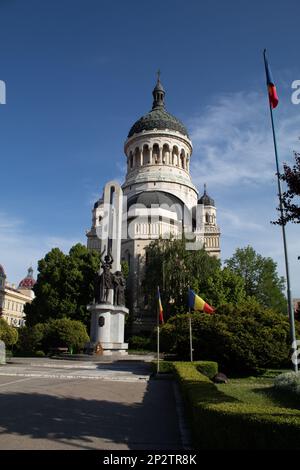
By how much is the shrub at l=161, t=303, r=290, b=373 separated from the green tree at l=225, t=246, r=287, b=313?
25.6 m

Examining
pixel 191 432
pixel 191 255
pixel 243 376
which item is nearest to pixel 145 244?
pixel 191 255

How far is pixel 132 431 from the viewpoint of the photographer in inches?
273

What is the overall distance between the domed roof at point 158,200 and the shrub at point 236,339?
3366 cm

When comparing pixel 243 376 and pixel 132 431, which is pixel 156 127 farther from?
pixel 132 431

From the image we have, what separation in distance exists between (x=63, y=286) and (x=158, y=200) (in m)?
19.4

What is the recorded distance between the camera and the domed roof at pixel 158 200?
54.2 meters

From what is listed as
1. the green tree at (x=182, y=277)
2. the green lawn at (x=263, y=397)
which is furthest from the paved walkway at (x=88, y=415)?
the green tree at (x=182, y=277)

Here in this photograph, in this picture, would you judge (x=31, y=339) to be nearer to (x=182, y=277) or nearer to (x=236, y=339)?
(x=182, y=277)

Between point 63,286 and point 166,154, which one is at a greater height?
point 166,154

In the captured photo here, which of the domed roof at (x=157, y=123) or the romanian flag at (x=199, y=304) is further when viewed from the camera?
the domed roof at (x=157, y=123)

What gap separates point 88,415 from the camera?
8094mm

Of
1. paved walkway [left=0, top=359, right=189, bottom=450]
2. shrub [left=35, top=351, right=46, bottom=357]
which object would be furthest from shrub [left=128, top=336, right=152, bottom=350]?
paved walkway [left=0, top=359, right=189, bottom=450]

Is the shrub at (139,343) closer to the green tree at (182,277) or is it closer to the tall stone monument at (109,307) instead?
the green tree at (182,277)

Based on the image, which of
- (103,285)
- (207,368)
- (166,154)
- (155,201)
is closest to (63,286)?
(103,285)
